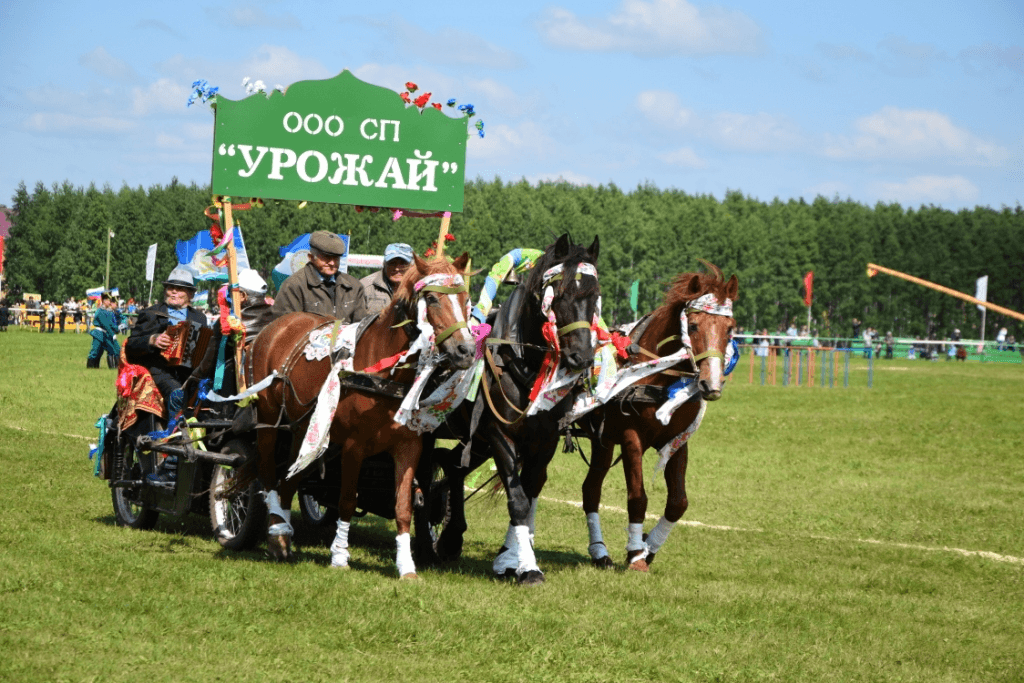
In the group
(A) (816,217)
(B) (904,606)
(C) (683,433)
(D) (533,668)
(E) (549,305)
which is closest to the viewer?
(D) (533,668)

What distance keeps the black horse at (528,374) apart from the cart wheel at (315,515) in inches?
91.2

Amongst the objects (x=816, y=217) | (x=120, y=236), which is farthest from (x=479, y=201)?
(x=816, y=217)

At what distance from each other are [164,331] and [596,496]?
3917 mm

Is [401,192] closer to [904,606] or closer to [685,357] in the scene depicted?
[685,357]

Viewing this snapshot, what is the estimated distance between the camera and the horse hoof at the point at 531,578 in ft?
26.7

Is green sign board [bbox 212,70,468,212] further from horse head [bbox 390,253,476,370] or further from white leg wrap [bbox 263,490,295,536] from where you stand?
white leg wrap [bbox 263,490,295,536]

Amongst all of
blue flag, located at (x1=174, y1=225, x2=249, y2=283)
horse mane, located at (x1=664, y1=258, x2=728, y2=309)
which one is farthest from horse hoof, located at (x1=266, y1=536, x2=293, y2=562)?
horse mane, located at (x1=664, y1=258, x2=728, y2=309)

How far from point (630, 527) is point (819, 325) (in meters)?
85.0

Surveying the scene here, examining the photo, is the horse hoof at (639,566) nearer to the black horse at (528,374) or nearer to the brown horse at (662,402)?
the brown horse at (662,402)

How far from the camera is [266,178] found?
9281mm

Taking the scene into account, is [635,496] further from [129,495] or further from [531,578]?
[129,495]

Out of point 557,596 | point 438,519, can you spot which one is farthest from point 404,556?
point 438,519

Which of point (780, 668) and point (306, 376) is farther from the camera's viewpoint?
point (306, 376)

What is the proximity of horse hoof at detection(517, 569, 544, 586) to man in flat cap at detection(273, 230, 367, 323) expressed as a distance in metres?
2.63
